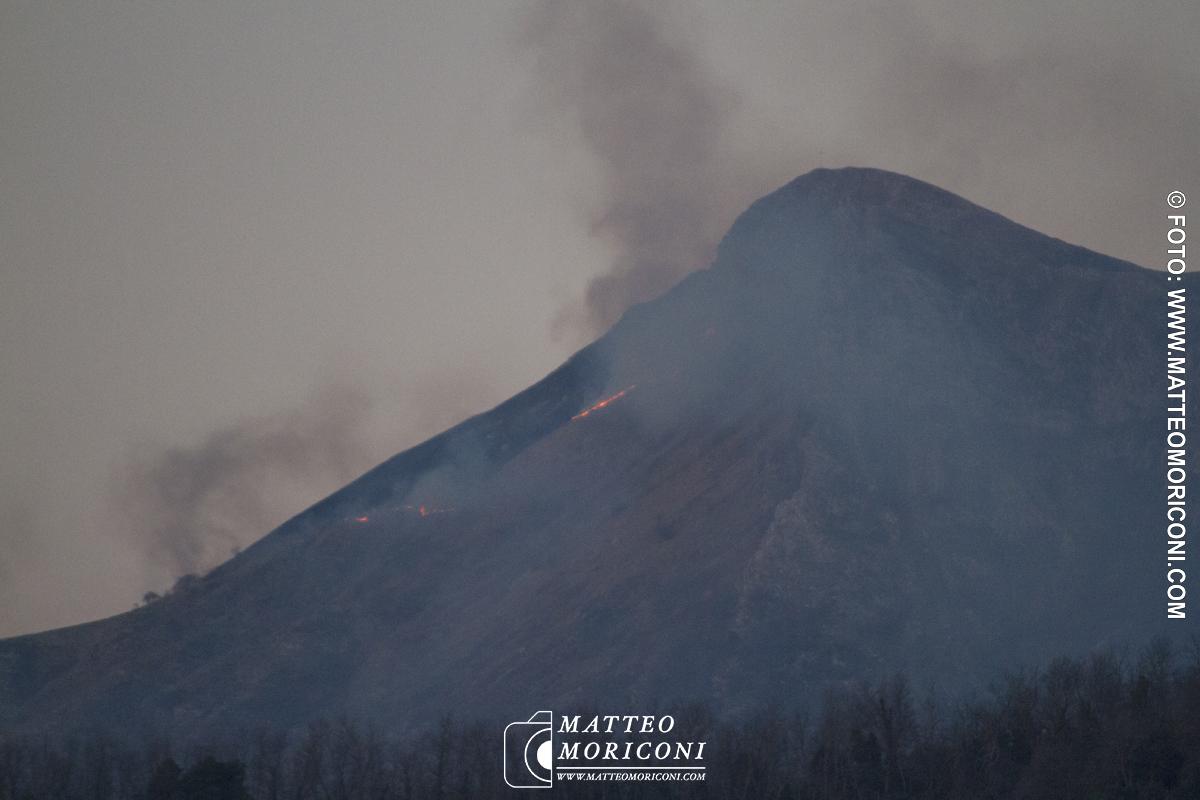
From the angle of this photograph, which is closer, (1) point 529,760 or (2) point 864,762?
(2) point 864,762

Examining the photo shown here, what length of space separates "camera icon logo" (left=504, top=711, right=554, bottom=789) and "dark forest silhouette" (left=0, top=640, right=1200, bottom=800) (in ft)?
3.84

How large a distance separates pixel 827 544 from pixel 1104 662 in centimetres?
7817

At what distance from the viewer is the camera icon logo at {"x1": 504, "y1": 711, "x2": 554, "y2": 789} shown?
368 ft

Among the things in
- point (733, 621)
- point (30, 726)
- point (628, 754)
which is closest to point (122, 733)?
point (30, 726)

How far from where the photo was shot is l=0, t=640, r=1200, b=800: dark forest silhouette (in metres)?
91.4

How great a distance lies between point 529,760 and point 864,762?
26.9 m

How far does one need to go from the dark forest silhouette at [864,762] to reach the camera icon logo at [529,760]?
3.84ft

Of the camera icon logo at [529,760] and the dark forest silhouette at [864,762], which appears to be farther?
the camera icon logo at [529,760]

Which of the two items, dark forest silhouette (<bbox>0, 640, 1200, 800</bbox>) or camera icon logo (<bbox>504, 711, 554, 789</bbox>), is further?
camera icon logo (<bbox>504, 711, 554, 789</bbox>)

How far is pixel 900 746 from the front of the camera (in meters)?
109

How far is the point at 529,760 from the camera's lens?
11944cm

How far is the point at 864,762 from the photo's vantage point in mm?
105125

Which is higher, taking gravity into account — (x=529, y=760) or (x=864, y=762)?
(x=529, y=760)

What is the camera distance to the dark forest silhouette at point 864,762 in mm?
91438
